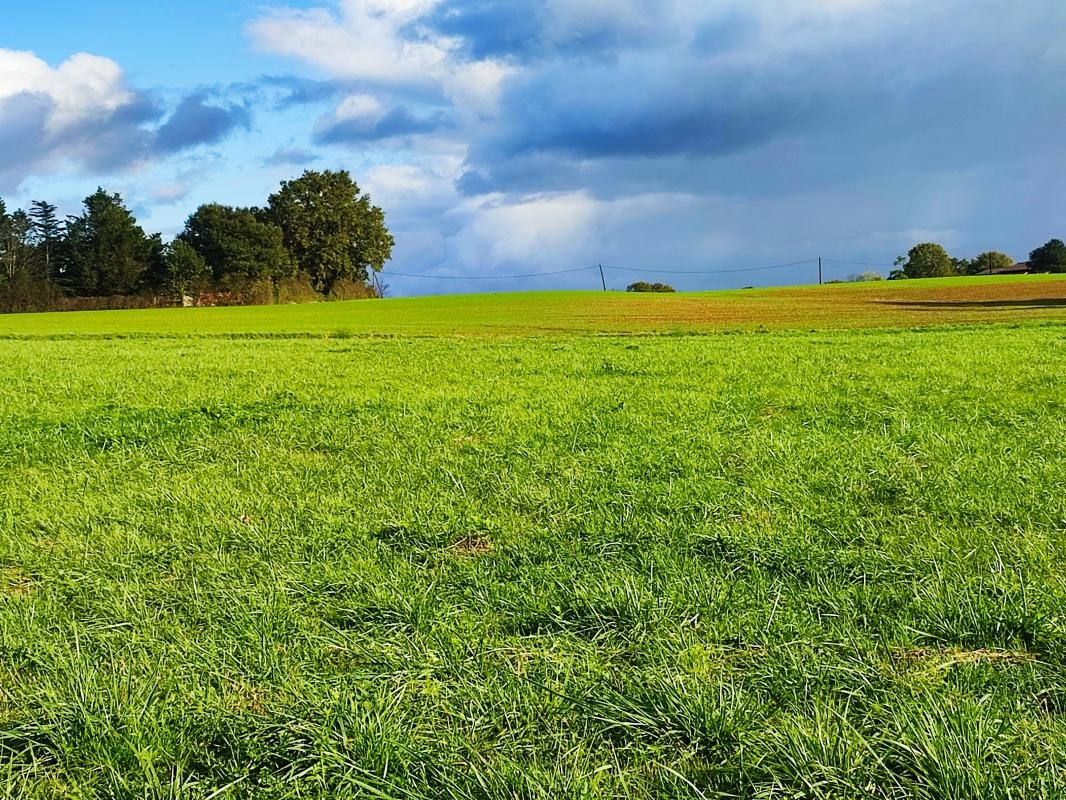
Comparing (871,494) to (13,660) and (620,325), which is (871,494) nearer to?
(13,660)

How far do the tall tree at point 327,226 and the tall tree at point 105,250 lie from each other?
16.4 m

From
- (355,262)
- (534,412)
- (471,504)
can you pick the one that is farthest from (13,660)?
(355,262)

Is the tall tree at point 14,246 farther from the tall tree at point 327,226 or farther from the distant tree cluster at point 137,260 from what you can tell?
the tall tree at point 327,226

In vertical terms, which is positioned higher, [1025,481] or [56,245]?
[56,245]

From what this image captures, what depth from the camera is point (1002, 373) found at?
9.23 m

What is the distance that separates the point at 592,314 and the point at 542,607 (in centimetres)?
4638

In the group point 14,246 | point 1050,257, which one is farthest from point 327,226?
point 1050,257

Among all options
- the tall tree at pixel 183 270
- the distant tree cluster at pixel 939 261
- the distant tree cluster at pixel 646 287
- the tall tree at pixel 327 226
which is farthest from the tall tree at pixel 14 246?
the distant tree cluster at pixel 939 261

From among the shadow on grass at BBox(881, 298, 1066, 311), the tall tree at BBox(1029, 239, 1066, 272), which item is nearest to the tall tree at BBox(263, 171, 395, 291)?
the shadow on grass at BBox(881, 298, 1066, 311)

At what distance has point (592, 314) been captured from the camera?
4897 centimetres

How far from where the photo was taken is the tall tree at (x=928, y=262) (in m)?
119

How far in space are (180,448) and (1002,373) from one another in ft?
31.0

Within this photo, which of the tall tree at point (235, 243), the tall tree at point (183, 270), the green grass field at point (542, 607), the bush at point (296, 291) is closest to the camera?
the green grass field at point (542, 607)

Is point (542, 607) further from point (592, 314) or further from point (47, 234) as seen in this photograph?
point (47, 234)
